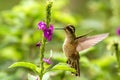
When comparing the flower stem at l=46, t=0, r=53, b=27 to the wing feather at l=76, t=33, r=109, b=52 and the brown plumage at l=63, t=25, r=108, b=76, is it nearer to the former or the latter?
the brown plumage at l=63, t=25, r=108, b=76

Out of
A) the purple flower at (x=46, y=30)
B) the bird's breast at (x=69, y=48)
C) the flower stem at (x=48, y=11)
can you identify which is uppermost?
the flower stem at (x=48, y=11)

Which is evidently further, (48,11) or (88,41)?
(88,41)

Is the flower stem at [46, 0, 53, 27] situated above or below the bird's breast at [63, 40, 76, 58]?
above

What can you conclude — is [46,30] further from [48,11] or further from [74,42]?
[74,42]

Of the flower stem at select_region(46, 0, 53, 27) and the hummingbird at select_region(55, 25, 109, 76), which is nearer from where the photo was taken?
the flower stem at select_region(46, 0, 53, 27)

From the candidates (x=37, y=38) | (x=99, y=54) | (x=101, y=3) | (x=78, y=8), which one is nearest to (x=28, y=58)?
(x=37, y=38)

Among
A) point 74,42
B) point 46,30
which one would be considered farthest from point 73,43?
point 46,30

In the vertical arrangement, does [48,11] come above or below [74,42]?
above

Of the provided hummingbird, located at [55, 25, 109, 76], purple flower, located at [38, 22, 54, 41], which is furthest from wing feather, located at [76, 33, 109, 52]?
purple flower, located at [38, 22, 54, 41]

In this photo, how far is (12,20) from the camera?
4.55 meters

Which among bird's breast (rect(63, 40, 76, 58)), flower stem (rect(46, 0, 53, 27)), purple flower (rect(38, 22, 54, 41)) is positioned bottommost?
bird's breast (rect(63, 40, 76, 58))

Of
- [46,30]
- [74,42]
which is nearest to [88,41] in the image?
[74,42]

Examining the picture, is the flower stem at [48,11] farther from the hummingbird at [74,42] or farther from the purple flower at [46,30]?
the hummingbird at [74,42]

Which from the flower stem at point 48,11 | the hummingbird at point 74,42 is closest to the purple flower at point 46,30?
the flower stem at point 48,11
